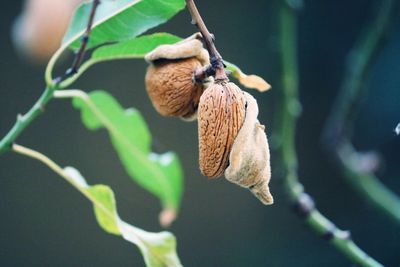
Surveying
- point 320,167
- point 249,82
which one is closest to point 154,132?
point 320,167

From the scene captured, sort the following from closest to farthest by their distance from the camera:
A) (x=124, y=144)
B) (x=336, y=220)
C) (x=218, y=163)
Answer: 1. (x=218, y=163)
2. (x=124, y=144)
3. (x=336, y=220)

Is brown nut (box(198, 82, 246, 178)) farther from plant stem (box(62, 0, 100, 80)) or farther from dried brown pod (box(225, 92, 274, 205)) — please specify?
plant stem (box(62, 0, 100, 80))

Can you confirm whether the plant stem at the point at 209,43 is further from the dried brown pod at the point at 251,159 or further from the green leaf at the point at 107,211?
the green leaf at the point at 107,211

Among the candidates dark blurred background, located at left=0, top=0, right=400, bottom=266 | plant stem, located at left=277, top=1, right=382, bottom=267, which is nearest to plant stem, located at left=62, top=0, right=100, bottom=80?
plant stem, located at left=277, top=1, right=382, bottom=267

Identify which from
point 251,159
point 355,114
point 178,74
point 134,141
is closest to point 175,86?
point 178,74

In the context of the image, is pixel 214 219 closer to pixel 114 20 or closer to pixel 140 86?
pixel 140 86

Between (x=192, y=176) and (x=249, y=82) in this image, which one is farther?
(x=192, y=176)
